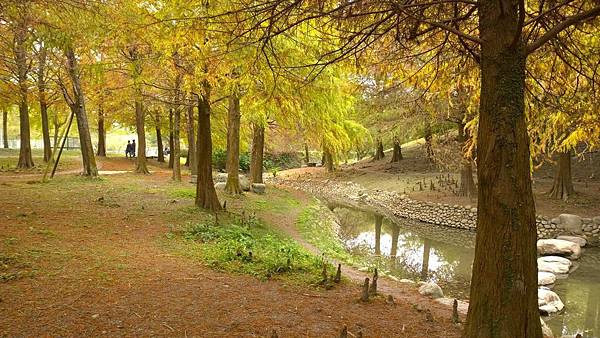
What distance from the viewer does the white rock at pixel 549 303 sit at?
25.1ft

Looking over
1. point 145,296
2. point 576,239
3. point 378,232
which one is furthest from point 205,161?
point 576,239

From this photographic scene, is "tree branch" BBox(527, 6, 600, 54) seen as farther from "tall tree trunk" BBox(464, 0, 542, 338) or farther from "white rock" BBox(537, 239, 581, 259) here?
"white rock" BBox(537, 239, 581, 259)

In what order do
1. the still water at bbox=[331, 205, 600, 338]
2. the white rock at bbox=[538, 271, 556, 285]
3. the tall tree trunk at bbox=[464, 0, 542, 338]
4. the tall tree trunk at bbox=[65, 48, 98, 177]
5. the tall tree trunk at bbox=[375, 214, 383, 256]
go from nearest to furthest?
the tall tree trunk at bbox=[464, 0, 542, 338] → the still water at bbox=[331, 205, 600, 338] → the white rock at bbox=[538, 271, 556, 285] → the tall tree trunk at bbox=[375, 214, 383, 256] → the tall tree trunk at bbox=[65, 48, 98, 177]

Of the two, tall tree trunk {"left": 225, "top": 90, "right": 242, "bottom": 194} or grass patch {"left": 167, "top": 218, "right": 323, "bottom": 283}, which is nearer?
grass patch {"left": 167, "top": 218, "right": 323, "bottom": 283}

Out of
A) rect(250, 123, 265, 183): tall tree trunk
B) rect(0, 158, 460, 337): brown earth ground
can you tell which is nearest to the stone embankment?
rect(250, 123, 265, 183): tall tree trunk

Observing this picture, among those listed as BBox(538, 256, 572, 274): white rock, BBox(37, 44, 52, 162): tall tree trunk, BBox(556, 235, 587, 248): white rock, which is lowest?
BBox(538, 256, 572, 274): white rock

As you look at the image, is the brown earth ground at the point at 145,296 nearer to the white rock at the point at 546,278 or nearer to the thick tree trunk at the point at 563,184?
the white rock at the point at 546,278

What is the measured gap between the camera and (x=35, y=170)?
1816 cm

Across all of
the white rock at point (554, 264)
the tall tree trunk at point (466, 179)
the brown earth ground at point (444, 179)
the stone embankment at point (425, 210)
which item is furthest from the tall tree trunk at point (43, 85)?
the brown earth ground at point (444, 179)

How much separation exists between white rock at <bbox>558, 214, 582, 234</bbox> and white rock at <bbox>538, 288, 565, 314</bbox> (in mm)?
6749

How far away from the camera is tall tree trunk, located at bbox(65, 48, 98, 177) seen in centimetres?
1346

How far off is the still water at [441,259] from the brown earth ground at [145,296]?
3.03m

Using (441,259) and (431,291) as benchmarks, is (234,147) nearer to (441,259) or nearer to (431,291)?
(441,259)

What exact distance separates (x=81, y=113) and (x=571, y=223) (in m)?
16.9
